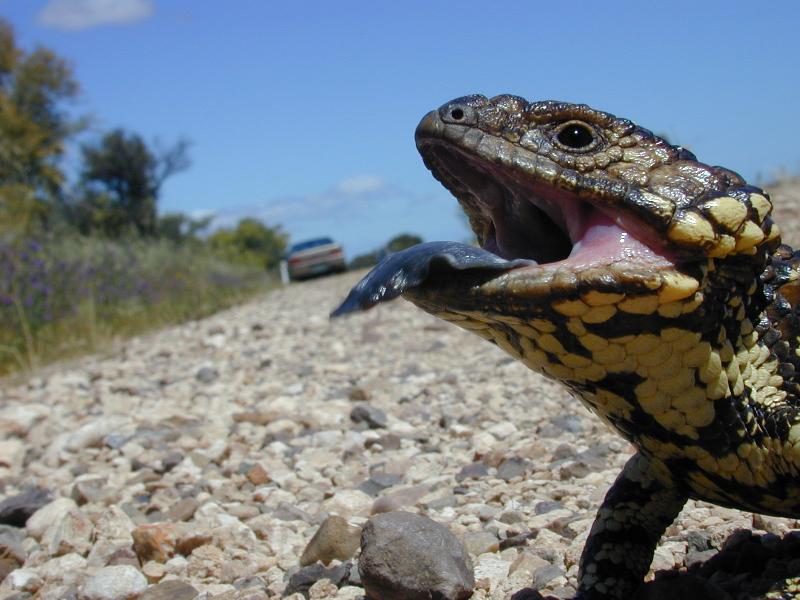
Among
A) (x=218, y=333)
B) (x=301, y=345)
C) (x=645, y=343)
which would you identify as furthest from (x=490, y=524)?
(x=218, y=333)

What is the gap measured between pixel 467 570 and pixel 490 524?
61cm

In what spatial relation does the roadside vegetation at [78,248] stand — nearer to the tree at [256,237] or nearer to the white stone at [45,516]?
the white stone at [45,516]

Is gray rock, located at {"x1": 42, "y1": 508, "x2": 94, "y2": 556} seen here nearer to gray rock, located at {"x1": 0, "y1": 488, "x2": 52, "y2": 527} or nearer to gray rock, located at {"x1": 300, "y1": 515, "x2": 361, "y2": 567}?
gray rock, located at {"x1": 0, "y1": 488, "x2": 52, "y2": 527}

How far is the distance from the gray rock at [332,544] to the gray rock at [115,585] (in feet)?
1.75

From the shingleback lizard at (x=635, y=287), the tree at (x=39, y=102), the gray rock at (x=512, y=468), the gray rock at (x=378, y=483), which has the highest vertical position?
the tree at (x=39, y=102)

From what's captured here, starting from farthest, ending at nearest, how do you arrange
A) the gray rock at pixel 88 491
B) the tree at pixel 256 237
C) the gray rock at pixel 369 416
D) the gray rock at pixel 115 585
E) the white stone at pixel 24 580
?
1. the tree at pixel 256 237
2. the gray rock at pixel 369 416
3. the gray rock at pixel 88 491
4. the white stone at pixel 24 580
5. the gray rock at pixel 115 585

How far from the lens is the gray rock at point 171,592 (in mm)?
2795

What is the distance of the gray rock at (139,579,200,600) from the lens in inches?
110

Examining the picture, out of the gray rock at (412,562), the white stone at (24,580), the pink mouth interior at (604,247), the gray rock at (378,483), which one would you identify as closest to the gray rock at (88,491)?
the white stone at (24,580)

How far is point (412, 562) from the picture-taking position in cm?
243

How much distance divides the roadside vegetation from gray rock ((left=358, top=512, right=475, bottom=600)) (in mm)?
7181

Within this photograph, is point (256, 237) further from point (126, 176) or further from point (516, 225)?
point (516, 225)

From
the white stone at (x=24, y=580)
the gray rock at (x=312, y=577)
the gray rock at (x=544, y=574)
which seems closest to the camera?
the gray rock at (x=544, y=574)

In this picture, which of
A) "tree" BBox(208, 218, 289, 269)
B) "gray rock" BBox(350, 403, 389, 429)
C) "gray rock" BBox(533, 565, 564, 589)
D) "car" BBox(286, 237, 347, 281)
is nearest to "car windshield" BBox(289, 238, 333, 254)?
"car" BBox(286, 237, 347, 281)
